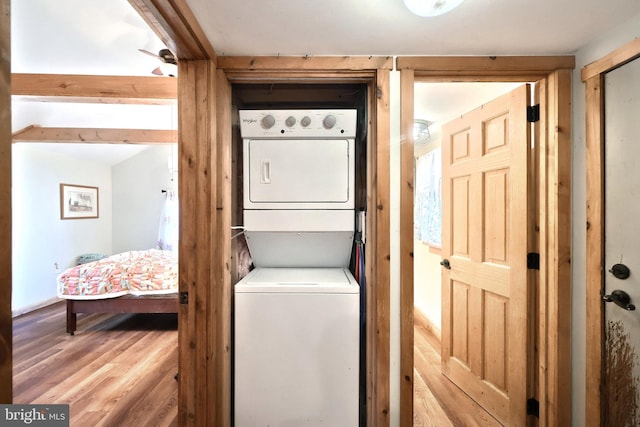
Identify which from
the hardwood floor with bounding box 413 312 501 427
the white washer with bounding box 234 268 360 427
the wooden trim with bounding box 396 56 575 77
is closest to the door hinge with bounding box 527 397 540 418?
the hardwood floor with bounding box 413 312 501 427

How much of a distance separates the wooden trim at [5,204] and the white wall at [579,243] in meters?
2.20

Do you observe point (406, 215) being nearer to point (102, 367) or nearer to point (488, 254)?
point (488, 254)

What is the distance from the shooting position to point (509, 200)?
1.67m

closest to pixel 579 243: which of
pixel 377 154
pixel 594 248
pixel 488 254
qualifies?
pixel 594 248

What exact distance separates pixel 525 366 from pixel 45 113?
523 centimetres

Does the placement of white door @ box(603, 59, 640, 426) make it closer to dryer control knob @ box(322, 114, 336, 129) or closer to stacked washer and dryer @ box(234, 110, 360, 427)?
stacked washer and dryer @ box(234, 110, 360, 427)

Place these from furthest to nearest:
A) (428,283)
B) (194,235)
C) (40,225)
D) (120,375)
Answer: (40,225) → (428,283) → (120,375) → (194,235)

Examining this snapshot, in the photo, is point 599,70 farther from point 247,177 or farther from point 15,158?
point 15,158

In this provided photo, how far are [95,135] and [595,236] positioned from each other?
513 centimetres

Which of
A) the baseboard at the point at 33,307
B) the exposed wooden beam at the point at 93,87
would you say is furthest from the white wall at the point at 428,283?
the baseboard at the point at 33,307

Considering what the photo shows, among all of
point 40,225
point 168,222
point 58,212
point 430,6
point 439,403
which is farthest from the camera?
point 168,222

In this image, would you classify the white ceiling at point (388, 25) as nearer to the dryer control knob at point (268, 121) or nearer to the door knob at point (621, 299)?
the dryer control knob at point (268, 121)

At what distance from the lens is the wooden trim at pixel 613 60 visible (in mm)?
1182

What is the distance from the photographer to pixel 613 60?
1260mm
